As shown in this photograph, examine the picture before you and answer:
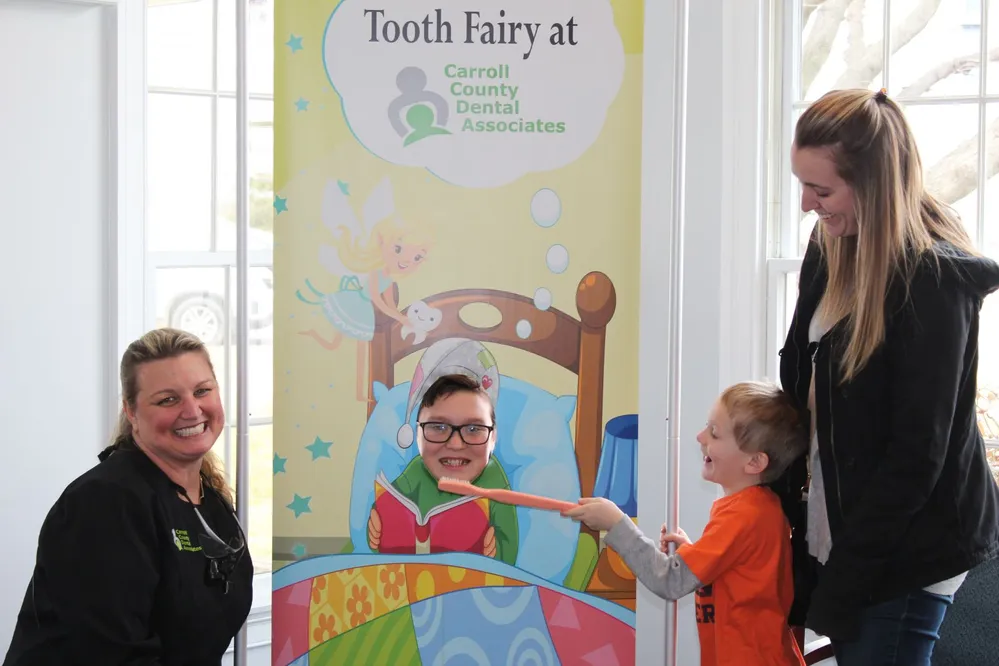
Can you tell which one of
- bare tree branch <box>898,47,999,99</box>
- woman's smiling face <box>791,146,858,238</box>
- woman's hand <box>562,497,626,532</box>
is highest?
bare tree branch <box>898,47,999,99</box>

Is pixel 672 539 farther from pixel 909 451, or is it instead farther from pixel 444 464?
pixel 909 451

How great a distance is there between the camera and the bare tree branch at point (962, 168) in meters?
2.74

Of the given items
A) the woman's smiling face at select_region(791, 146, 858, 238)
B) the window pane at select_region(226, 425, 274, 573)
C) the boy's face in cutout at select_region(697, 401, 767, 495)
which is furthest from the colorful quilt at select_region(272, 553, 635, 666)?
the woman's smiling face at select_region(791, 146, 858, 238)

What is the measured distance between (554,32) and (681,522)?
1343 millimetres

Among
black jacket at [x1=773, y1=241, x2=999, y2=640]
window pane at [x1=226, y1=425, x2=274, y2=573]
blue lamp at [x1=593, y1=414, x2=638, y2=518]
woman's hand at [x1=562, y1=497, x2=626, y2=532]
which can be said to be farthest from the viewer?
window pane at [x1=226, y1=425, x2=274, y2=573]

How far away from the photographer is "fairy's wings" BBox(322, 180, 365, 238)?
7.38ft

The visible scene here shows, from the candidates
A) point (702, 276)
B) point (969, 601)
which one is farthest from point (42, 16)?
point (969, 601)

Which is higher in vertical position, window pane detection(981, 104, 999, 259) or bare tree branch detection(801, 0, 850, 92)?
bare tree branch detection(801, 0, 850, 92)

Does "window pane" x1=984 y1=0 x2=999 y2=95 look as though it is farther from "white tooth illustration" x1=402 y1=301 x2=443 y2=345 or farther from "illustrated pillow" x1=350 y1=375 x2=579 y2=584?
"white tooth illustration" x1=402 y1=301 x2=443 y2=345

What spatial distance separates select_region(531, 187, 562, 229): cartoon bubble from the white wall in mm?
1174

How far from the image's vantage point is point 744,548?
182 cm

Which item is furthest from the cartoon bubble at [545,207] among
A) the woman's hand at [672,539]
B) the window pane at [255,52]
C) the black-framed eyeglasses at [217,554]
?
the window pane at [255,52]

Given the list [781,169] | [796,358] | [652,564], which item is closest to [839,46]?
[781,169]

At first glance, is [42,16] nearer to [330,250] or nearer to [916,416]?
[330,250]
